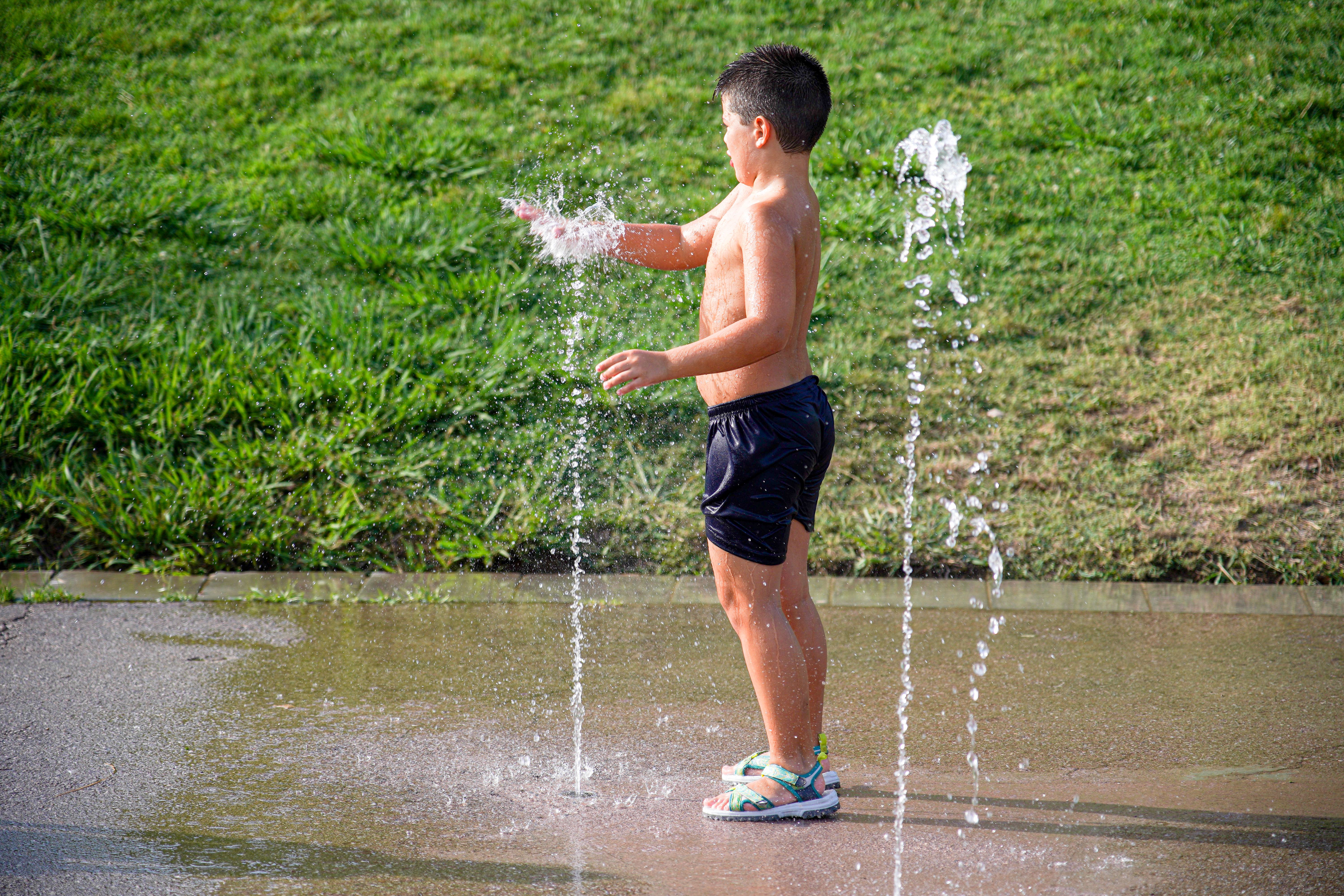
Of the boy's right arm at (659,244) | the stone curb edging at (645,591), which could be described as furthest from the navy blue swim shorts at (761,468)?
the stone curb edging at (645,591)

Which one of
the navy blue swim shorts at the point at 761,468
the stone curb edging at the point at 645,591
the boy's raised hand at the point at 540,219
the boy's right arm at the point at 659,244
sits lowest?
the stone curb edging at the point at 645,591

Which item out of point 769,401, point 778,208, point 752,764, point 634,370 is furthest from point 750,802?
point 778,208

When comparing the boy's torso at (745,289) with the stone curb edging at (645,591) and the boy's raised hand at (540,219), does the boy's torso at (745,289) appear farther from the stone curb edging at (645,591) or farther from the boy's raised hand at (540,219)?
the stone curb edging at (645,591)

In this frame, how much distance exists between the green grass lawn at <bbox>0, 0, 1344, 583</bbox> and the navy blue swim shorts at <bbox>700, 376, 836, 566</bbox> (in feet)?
6.20

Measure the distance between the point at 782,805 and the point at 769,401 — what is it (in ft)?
2.96

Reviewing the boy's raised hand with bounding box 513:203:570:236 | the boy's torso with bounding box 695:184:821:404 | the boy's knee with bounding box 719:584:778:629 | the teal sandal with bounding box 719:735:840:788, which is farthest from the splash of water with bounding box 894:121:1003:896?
the boy's raised hand with bounding box 513:203:570:236

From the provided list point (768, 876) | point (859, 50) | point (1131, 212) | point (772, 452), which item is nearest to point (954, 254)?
point (1131, 212)

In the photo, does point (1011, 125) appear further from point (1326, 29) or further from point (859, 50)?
point (1326, 29)

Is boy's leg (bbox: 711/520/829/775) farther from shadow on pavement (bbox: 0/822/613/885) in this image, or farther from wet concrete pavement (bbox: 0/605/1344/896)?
shadow on pavement (bbox: 0/822/613/885)

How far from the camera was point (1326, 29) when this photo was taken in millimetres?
→ 8461

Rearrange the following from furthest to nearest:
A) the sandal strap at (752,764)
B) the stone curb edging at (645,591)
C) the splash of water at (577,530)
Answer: the stone curb edging at (645,591)
the splash of water at (577,530)
the sandal strap at (752,764)

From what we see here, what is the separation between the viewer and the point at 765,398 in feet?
9.41

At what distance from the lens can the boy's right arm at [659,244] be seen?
10.3ft

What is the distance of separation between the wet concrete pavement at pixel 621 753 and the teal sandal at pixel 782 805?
0.04 m
